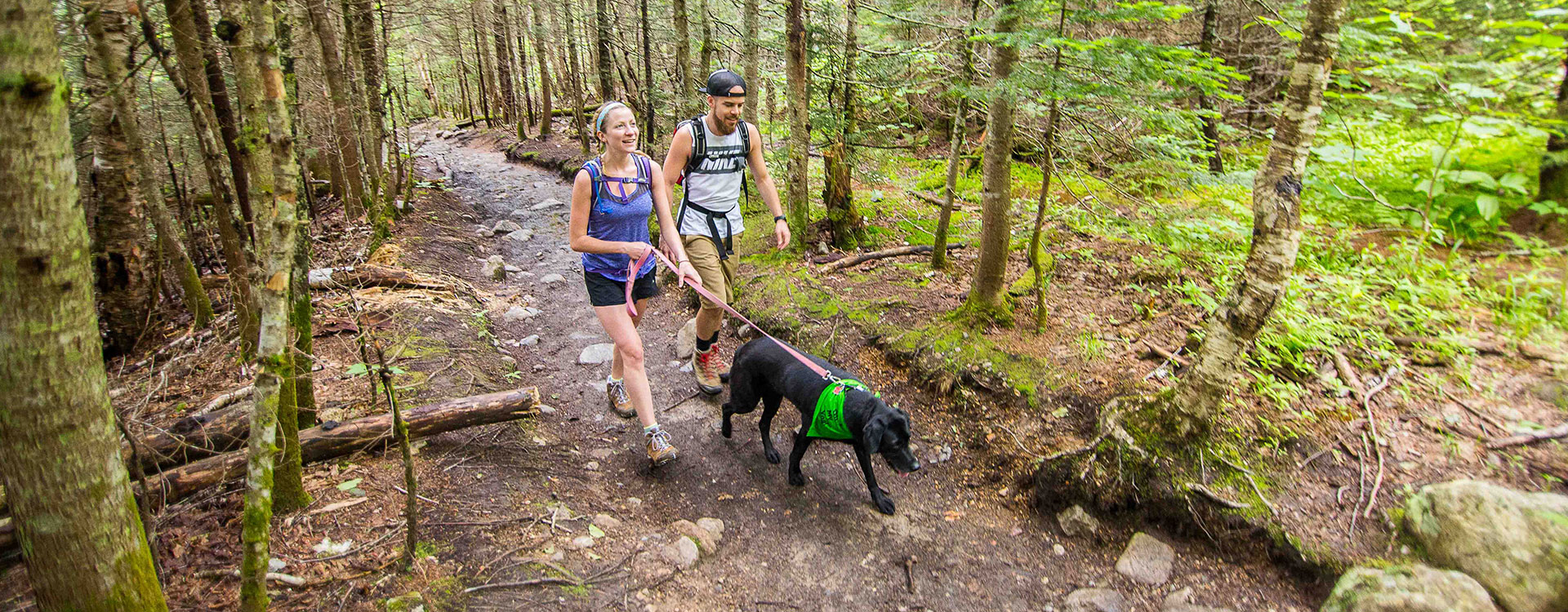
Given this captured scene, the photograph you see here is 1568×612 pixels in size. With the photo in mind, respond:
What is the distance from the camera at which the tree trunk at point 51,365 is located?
1720 mm

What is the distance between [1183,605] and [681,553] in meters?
2.69

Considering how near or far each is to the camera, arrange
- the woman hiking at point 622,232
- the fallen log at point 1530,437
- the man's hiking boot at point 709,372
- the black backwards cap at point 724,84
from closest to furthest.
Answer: the fallen log at point 1530,437 < the woman hiking at point 622,232 < the black backwards cap at point 724,84 < the man's hiking boot at point 709,372

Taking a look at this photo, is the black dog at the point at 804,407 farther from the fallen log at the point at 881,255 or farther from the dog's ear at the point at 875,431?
the fallen log at the point at 881,255

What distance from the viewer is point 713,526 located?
415 cm

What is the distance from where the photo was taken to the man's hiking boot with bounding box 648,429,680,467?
14.9 ft

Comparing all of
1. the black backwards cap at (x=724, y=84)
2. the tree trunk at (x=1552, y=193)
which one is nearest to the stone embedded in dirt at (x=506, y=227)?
the black backwards cap at (x=724, y=84)

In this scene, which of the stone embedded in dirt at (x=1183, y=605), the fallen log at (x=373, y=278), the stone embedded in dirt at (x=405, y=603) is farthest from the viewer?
the fallen log at (x=373, y=278)

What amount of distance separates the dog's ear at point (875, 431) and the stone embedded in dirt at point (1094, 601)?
4.31 ft

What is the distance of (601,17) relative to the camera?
13.2 m

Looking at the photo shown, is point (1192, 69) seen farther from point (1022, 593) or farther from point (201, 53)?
point (201, 53)

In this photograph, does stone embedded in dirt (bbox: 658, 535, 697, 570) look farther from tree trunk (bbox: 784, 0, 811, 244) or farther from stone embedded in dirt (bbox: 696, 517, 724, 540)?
tree trunk (bbox: 784, 0, 811, 244)

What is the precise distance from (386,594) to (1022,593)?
10.6ft

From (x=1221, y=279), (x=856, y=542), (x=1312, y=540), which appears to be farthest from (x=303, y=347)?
(x=1221, y=279)

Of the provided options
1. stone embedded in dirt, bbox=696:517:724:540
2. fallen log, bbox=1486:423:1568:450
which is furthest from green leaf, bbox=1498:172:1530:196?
stone embedded in dirt, bbox=696:517:724:540
